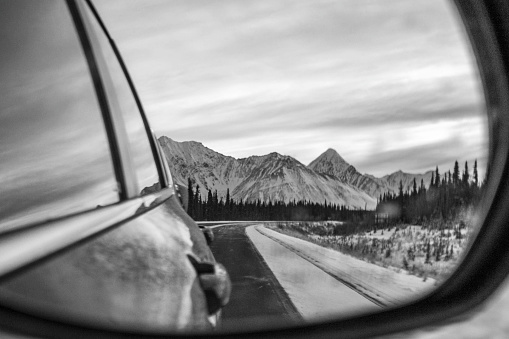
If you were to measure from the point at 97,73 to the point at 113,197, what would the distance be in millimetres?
474

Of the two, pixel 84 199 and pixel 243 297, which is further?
pixel 243 297

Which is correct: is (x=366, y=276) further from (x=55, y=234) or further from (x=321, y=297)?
(x=55, y=234)

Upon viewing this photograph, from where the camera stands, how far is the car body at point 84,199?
4.37ft

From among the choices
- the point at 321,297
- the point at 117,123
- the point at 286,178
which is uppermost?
the point at 117,123

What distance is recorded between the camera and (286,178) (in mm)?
1740

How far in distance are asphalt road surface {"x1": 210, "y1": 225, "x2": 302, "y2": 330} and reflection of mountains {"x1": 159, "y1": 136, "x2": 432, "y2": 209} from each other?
0.34 m

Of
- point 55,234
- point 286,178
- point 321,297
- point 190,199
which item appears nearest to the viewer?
point 55,234

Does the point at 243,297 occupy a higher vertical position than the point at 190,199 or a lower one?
lower

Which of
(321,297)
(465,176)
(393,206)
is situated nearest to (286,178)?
(393,206)

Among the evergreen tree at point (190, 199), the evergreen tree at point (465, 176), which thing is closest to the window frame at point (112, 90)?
the evergreen tree at point (190, 199)

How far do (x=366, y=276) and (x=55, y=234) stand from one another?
55.0 inches

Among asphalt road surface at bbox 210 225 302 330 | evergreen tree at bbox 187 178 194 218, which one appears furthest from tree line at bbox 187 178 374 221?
asphalt road surface at bbox 210 225 302 330

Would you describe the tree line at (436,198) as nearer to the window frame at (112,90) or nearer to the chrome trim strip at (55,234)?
the chrome trim strip at (55,234)

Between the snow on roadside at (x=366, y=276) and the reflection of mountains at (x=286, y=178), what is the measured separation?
0.29 m
